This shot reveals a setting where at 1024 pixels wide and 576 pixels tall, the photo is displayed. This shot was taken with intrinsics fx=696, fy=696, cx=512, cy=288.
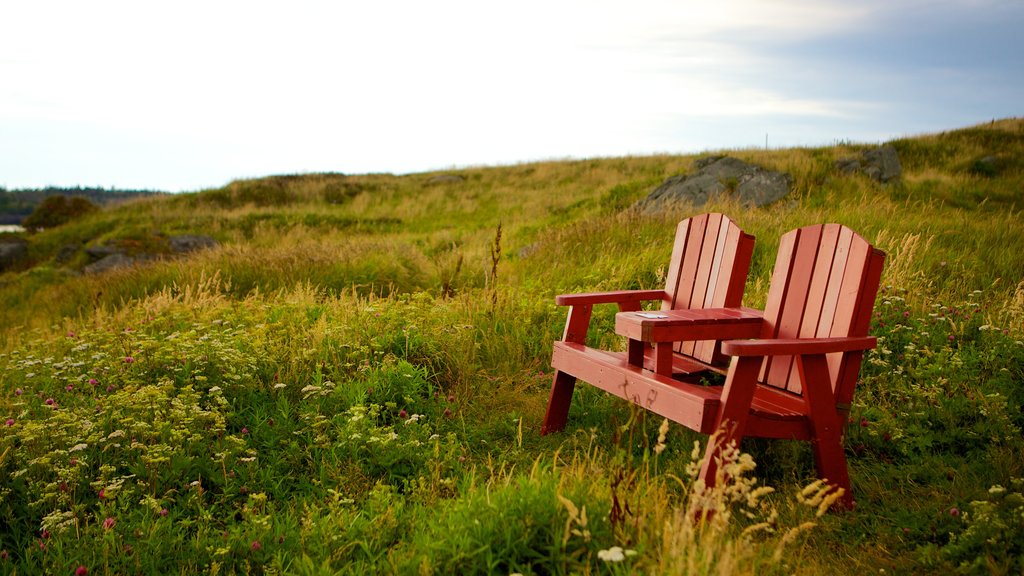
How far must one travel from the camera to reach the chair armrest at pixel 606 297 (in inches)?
176

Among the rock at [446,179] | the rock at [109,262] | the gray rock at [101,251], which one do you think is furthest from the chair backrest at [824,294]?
the rock at [446,179]

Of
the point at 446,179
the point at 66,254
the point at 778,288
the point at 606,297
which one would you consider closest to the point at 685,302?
the point at 606,297

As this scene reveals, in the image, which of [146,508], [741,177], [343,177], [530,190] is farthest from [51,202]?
[146,508]

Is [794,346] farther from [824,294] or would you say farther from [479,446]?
[479,446]

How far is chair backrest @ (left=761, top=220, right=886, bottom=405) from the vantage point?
3449 millimetres

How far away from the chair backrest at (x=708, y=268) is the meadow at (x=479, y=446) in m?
0.80

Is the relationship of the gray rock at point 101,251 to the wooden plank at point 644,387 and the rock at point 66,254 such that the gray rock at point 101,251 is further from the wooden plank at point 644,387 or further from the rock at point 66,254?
the wooden plank at point 644,387

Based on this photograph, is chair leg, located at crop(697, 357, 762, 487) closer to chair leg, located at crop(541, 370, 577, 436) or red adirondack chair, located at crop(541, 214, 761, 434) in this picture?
red adirondack chair, located at crop(541, 214, 761, 434)

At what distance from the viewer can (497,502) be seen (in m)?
2.68

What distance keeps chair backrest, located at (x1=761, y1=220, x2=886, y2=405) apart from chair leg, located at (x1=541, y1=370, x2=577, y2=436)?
1190mm

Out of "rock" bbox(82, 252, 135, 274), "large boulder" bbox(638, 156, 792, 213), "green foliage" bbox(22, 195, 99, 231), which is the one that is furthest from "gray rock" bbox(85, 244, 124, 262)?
"large boulder" bbox(638, 156, 792, 213)

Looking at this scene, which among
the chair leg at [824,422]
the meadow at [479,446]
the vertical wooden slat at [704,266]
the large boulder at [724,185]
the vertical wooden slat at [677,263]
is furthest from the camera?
the large boulder at [724,185]

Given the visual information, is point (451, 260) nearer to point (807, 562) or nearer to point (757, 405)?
point (757, 405)

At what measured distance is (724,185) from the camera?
1314cm
